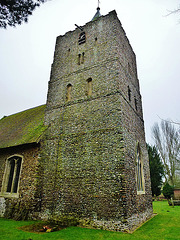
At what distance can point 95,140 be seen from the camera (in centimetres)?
945

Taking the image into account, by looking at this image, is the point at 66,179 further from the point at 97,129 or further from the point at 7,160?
the point at 7,160

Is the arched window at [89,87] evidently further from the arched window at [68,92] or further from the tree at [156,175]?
the tree at [156,175]

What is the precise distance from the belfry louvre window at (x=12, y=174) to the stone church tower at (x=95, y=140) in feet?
6.84

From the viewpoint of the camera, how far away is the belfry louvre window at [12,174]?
35.9 ft

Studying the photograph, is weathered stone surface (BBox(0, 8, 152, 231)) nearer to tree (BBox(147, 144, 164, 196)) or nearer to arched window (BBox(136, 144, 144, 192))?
arched window (BBox(136, 144, 144, 192))

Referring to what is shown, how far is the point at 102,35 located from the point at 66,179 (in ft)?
34.2

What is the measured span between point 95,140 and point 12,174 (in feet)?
21.2

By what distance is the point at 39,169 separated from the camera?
10.3m

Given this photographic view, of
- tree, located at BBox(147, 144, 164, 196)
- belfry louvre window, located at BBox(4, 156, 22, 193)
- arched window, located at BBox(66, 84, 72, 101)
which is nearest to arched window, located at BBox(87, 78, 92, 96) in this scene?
arched window, located at BBox(66, 84, 72, 101)

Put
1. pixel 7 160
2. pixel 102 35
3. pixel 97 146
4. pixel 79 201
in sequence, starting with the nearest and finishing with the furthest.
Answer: pixel 79 201 → pixel 97 146 → pixel 7 160 → pixel 102 35

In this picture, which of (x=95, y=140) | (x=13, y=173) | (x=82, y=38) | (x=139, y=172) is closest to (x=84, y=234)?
(x=95, y=140)

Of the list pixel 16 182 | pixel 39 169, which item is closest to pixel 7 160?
pixel 16 182

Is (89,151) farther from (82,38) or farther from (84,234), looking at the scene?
(82,38)

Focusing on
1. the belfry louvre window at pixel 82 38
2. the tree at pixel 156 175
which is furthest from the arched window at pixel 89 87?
the tree at pixel 156 175
